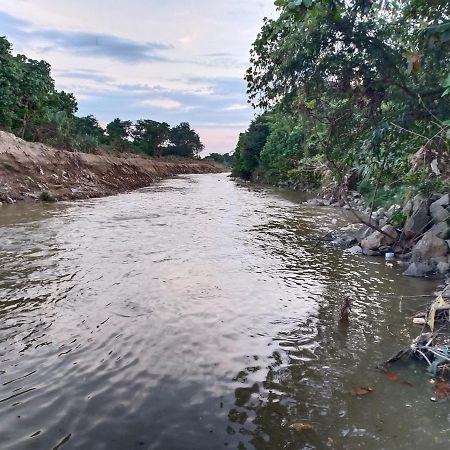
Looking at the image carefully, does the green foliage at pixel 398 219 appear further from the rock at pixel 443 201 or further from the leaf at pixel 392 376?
the leaf at pixel 392 376

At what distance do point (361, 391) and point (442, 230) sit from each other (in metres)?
6.55

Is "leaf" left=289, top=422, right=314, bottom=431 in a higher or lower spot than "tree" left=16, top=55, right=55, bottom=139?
lower

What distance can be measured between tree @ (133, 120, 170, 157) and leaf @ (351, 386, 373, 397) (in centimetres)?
7436

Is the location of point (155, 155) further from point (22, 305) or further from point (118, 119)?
point (22, 305)

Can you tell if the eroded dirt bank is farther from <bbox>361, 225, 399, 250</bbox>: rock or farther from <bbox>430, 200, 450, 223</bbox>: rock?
<bbox>430, 200, 450, 223</bbox>: rock

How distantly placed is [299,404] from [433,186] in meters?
9.18

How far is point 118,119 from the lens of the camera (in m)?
83.7

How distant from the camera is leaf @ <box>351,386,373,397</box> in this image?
4314mm

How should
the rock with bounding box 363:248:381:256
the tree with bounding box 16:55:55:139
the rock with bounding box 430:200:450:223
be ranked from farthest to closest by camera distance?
the tree with bounding box 16:55:55:139
the rock with bounding box 363:248:381:256
the rock with bounding box 430:200:450:223

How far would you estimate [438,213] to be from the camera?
404 inches

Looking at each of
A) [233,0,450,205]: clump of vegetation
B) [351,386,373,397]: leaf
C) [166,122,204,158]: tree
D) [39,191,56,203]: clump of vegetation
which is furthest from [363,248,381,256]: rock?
[166,122,204,158]: tree

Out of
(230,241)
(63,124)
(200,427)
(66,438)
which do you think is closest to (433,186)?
(230,241)

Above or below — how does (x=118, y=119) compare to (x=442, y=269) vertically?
above

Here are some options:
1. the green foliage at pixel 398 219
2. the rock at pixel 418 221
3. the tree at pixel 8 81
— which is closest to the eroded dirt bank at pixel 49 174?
the tree at pixel 8 81
